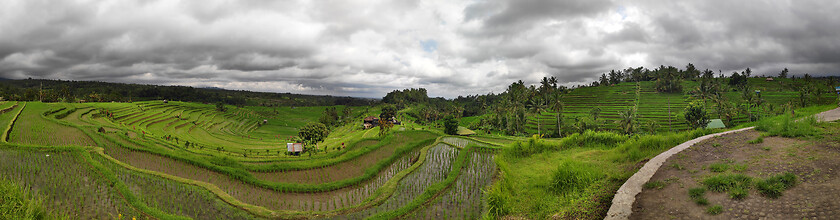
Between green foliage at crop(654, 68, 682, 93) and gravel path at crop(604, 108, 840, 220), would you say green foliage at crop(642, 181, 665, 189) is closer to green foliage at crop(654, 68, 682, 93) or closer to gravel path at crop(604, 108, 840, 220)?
gravel path at crop(604, 108, 840, 220)

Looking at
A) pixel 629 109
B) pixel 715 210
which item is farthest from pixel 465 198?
pixel 629 109

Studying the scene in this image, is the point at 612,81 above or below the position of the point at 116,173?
above

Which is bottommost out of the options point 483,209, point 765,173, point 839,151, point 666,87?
point 483,209

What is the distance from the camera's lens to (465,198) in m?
14.1

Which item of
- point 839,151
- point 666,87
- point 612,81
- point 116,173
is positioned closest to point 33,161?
point 116,173

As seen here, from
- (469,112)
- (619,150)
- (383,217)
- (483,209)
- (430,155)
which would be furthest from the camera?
(469,112)

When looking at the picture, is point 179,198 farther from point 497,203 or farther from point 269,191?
point 497,203

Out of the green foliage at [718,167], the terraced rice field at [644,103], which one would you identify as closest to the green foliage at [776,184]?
the green foliage at [718,167]

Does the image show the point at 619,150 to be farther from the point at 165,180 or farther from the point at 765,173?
the point at 165,180

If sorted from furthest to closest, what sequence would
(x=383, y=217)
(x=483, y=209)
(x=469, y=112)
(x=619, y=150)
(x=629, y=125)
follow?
(x=469, y=112), (x=629, y=125), (x=619, y=150), (x=483, y=209), (x=383, y=217)

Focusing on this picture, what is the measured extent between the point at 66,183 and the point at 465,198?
60.1 ft

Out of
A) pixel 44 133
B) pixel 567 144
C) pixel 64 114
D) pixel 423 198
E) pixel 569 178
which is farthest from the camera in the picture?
pixel 64 114

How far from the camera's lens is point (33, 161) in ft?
58.3

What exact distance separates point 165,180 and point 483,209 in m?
15.5
